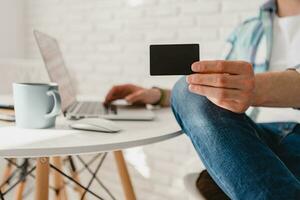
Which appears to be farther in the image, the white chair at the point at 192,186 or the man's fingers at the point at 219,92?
the white chair at the point at 192,186

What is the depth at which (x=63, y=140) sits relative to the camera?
578mm

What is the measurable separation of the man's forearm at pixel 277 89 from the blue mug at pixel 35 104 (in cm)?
36

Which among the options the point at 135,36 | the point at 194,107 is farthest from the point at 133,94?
the point at 135,36

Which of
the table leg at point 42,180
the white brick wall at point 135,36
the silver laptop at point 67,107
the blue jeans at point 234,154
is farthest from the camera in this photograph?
the white brick wall at point 135,36

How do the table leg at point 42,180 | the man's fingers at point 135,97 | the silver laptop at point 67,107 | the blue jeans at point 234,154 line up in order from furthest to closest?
the man's fingers at point 135,97
the silver laptop at point 67,107
the table leg at point 42,180
the blue jeans at point 234,154

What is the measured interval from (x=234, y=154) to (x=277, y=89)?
0.47ft

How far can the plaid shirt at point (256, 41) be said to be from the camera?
3.36ft

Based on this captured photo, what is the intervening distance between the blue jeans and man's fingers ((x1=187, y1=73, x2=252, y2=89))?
48 mm

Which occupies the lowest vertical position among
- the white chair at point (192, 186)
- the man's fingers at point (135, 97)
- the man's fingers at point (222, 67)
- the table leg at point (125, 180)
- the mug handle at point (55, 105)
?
the table leg at point (125, 180)

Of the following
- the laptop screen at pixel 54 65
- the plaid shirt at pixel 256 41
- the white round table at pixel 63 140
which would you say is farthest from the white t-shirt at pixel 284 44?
the laptop screen at pixel 54 65

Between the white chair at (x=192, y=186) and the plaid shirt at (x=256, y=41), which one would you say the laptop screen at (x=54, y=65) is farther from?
the plaid shirt at (x=256, y=41)

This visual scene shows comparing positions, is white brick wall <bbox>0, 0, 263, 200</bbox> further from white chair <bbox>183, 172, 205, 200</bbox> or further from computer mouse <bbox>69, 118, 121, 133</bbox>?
computer mouse <bbox>69, 118, 121, 133</bbox>

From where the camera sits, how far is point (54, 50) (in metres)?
0.97

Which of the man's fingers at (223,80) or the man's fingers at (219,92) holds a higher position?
the man's fingers at (223,80)
